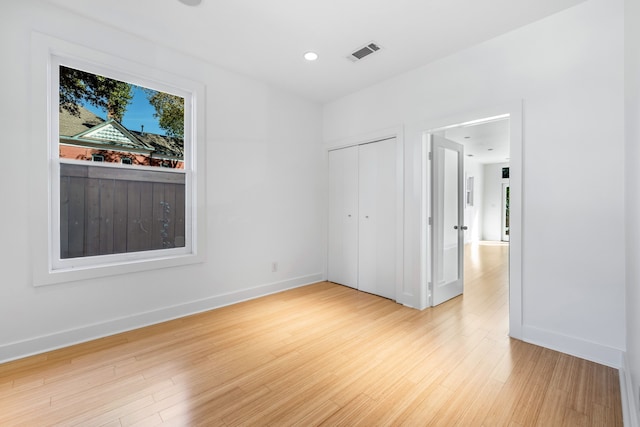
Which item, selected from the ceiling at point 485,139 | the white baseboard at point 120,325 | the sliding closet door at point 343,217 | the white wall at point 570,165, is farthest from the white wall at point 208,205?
the ceiling at point 485,139

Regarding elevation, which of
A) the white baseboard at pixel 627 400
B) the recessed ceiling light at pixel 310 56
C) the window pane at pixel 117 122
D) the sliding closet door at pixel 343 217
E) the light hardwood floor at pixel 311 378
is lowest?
the light hardwood floor at pixel 311 378

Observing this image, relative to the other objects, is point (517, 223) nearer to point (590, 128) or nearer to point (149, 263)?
point (590, 128)

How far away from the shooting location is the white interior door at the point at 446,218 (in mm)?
3432

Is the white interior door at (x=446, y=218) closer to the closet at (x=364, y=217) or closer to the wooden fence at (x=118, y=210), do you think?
the closet at (x=364, y=217)

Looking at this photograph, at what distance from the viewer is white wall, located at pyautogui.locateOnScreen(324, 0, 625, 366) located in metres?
2.13

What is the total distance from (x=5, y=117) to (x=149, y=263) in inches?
62.9

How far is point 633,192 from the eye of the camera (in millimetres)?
1718

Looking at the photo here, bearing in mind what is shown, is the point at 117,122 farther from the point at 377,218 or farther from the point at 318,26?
the point at 377,218

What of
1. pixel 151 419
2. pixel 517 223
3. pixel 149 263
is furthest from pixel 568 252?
pixel 149 263

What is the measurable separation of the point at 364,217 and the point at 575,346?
248 cm

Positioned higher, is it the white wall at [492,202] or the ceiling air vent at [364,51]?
the ceiling air vent at [364,51]

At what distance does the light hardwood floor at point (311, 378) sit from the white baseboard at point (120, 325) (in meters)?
0.08

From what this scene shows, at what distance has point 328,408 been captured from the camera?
1712mm

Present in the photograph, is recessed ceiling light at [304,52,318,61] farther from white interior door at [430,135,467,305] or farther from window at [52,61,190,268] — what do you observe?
white interior door at [430,135,467,305]
